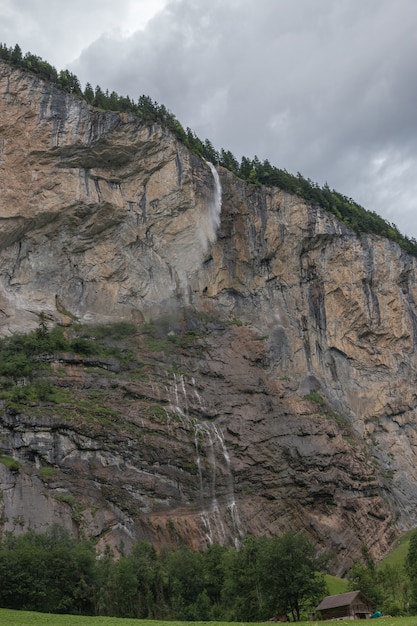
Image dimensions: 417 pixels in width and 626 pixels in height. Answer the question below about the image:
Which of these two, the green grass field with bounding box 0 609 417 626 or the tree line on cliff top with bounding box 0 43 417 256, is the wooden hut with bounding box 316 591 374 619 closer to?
the green grass field with bounding box 0 609 417 626

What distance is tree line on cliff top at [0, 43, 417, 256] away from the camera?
83.9m

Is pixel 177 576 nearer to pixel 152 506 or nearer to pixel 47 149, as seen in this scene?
pixel 152 506

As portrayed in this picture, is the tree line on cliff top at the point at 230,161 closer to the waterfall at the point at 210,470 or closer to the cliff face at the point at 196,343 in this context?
the cliff face at the point at 196,343

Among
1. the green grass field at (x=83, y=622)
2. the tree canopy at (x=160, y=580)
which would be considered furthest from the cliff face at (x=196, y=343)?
the green grass field at (x=83, y=622)

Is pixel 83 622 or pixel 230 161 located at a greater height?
pixel 230 161

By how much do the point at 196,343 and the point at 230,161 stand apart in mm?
29236

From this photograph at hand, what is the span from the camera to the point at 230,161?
95062 mm

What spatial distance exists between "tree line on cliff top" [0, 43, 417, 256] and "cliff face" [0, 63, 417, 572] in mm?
1933

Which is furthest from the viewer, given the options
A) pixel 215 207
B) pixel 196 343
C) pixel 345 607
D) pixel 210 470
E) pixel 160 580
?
pixel 215 207

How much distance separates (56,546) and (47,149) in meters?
45.8

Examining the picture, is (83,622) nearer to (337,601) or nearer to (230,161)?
(337,601)

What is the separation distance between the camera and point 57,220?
78.6m

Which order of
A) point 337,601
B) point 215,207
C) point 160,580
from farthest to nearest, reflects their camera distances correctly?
point 215,207 < point 160,580 < point 337,601

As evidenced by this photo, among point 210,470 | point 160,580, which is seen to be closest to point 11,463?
point 160,580
